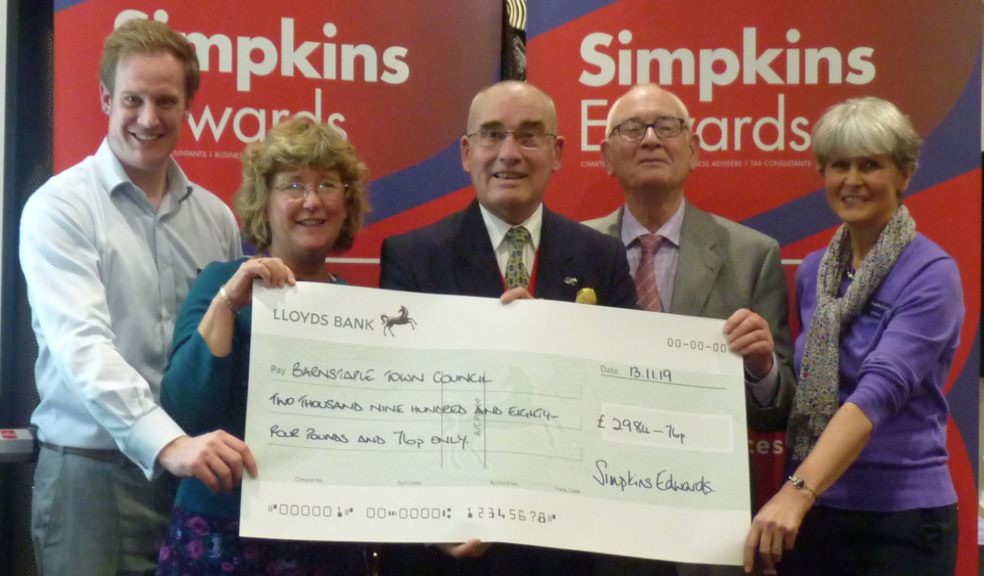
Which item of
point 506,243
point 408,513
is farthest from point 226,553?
point 506,243

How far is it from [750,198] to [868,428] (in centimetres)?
117

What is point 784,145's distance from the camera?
3.46 m

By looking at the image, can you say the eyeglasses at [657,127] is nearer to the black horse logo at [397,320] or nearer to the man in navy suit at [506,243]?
the man in navy suit at [506,243]

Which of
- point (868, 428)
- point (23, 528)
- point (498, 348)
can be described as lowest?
point (23, 528)

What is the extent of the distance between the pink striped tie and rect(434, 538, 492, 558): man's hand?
3.13ft

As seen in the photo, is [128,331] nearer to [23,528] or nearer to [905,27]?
[23,528]

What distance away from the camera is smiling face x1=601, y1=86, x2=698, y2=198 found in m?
3.10

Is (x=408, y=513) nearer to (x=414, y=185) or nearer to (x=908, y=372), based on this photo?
(x=908, y=372)

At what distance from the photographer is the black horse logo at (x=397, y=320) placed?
2.42 m

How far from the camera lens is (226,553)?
2.26 meters

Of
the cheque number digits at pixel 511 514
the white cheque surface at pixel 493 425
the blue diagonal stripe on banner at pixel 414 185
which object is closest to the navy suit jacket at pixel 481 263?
the white cheque surface at pixel 493 425

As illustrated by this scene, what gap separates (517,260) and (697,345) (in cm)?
49

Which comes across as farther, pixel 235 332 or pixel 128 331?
pixel 128 331

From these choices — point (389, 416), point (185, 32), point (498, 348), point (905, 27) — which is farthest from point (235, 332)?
point (905, 27)
